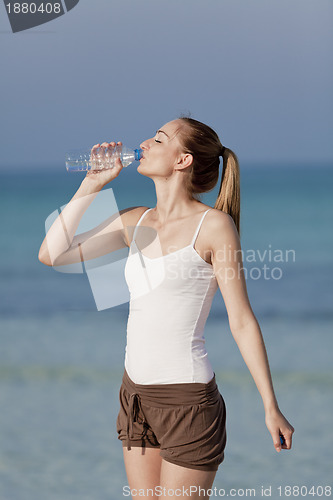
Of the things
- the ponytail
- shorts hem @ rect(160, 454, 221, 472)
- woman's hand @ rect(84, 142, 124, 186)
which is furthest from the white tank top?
woman's hand @ rect(84, 142, 124, 186)

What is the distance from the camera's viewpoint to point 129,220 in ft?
7.77

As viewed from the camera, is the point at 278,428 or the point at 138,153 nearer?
the point at 278,428

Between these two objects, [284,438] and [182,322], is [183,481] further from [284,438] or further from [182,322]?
[182,322]

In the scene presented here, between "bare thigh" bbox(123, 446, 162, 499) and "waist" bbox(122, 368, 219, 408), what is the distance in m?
0.15

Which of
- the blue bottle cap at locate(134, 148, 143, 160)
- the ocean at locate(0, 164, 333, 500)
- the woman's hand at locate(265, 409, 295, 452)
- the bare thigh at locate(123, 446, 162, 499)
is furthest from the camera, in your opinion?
the ocean at locate(0, 164, 333, 500)

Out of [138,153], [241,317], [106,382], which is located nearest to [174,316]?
[241,317]

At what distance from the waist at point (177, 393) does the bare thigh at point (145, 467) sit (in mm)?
150

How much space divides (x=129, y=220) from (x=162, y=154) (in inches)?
9.7

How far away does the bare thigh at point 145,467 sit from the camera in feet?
7.13

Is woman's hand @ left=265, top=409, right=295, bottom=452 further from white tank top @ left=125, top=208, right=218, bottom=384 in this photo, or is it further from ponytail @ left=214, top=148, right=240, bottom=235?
ponytail @ left=214, top=148, right=240, bottom=235

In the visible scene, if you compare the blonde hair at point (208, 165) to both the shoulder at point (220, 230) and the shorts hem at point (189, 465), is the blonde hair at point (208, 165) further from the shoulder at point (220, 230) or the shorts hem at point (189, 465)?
the shorts hem at point (189, 465)

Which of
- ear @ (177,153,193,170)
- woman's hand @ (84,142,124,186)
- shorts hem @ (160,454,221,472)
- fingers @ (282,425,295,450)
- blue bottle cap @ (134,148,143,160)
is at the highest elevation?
blue bottle cap @ (134,148,143,160)

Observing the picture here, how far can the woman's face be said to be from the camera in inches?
88.5

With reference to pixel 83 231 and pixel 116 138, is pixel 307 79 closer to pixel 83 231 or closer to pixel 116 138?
pixel 116 138
